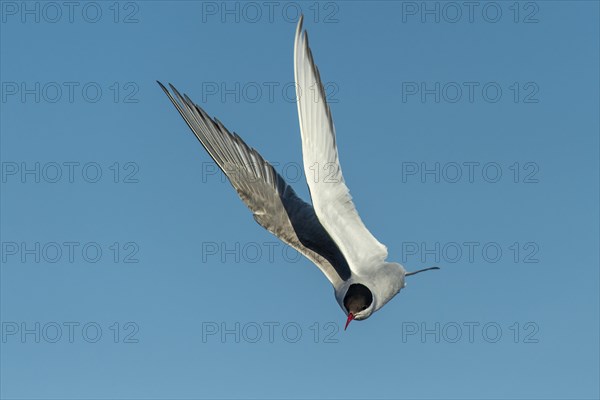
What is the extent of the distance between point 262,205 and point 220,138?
1242 mm

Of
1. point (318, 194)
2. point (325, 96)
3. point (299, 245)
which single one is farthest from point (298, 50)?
point (299, 245)

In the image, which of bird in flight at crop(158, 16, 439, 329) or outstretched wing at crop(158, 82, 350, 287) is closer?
bird in flight at crop(158, 16, 439, 329)

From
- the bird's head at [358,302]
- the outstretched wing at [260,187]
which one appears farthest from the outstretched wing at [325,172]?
the outstretched wing at [260,187]

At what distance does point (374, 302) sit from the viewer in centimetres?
1476

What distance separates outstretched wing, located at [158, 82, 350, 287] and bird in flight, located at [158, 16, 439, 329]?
2cm

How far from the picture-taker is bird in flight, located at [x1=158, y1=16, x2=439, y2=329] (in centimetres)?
1476

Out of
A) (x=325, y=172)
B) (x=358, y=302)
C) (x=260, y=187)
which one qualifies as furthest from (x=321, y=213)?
(x=260, y=187)

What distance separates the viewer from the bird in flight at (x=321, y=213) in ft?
48.4

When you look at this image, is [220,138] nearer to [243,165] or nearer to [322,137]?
[243,165]

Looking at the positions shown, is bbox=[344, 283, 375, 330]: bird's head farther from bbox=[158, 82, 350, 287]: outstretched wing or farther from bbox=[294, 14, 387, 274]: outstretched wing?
bbox=[158, 82, 350, 287]: outstretched wing

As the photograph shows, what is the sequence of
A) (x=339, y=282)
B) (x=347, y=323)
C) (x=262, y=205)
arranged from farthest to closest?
(x=262, y=205) < (x=339, y=282) < (x=347, y=323)

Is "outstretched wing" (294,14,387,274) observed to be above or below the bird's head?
above

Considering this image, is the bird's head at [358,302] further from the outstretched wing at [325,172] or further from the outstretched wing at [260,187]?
the outstretched wing at [260,187]

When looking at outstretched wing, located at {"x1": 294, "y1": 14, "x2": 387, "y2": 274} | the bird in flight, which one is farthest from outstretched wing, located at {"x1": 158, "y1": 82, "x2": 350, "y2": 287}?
outstretched wing, located at {"x1": 294, "y1": 14, "x2": 387, "y2": 274}
